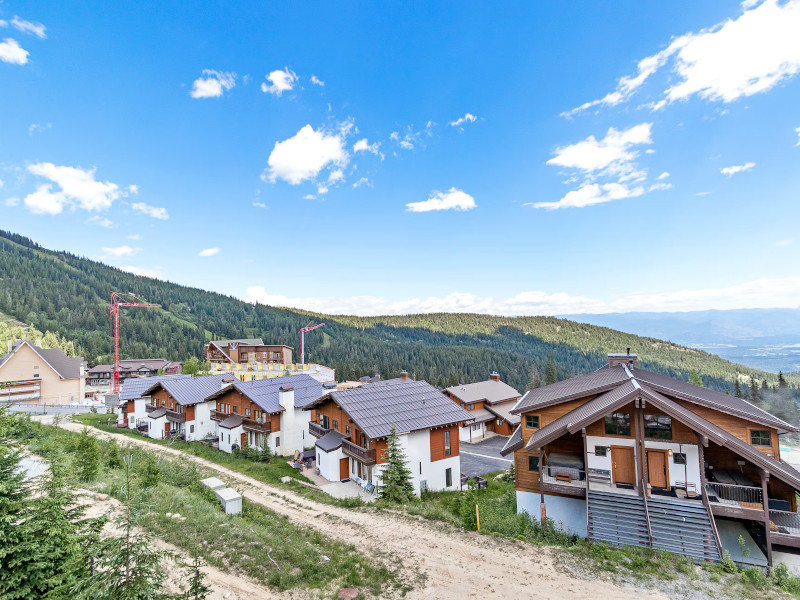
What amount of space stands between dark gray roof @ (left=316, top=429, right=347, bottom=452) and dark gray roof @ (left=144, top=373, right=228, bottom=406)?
19.0 meters

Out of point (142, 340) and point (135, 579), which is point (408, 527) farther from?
point (142, 340)

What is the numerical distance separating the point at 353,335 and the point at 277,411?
146m

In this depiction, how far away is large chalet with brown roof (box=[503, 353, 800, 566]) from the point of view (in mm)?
15945

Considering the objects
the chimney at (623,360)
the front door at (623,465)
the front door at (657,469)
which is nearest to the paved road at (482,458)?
the chimney at (623,360)

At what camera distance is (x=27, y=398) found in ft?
199

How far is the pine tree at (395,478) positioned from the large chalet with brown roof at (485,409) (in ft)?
71.3

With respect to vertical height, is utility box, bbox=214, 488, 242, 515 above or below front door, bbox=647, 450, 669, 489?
below

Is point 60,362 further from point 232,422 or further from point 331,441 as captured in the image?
point 331,441

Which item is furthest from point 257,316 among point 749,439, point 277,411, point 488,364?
point 749,439

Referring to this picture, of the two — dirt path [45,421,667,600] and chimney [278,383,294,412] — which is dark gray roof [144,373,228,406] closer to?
chimney [278,383,294,412]

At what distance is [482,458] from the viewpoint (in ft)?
119

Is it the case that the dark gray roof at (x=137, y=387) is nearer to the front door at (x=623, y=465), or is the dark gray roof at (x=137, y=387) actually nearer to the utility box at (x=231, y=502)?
the utility box at (x=231, y=502)

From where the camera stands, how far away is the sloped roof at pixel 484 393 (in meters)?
47.2

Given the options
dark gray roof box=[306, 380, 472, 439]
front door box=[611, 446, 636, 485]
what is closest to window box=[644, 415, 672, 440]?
front door box=[611, 446, 636, 485]
